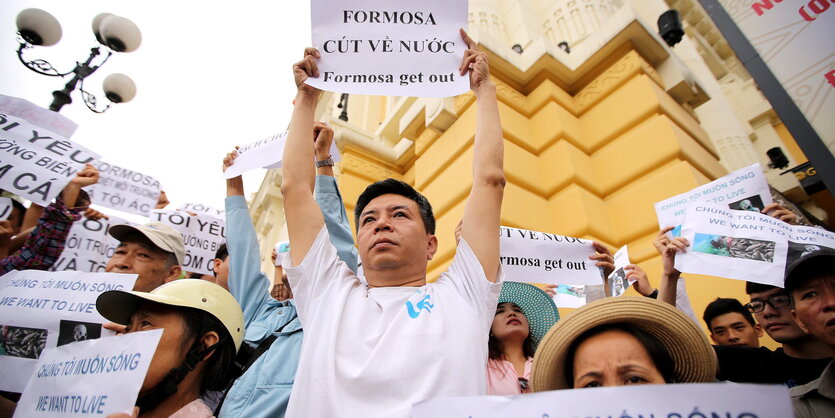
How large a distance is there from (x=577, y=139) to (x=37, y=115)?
214 inches

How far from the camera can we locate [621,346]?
43.8 inches

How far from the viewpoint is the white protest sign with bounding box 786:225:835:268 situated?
1.93m

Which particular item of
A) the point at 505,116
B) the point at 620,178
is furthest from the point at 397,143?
the point at 620,178

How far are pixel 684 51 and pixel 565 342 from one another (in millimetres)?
10703

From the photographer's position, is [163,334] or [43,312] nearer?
[163,334]

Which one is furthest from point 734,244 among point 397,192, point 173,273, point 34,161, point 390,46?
point 34,161

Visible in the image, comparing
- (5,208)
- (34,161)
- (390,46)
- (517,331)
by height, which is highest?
(390,46)

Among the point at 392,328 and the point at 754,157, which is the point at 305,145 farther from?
the point at 754,157

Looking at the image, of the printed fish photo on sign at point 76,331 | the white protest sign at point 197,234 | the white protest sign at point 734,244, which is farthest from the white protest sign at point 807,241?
the white protest sign at point 197,234

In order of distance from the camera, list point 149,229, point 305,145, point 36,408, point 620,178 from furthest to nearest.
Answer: point 620,178 < point 149,229 < point 305,145 < point 36,408

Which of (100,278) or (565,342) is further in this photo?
(100,278)

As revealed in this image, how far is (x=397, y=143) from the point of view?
696 cm

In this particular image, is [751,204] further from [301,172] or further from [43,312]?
[43,312]

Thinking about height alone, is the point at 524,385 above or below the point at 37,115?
below
